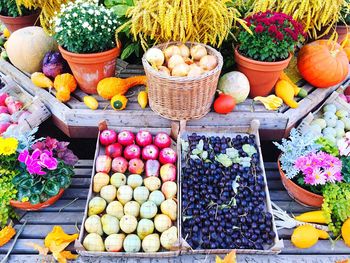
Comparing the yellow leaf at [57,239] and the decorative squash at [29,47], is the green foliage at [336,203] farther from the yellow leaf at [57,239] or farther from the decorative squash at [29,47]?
the decorative squash at [29,47]

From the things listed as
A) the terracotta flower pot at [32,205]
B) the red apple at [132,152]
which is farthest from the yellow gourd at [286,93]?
the terracotta flower pot at [32,205]

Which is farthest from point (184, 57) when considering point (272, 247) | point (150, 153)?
point (272, 247)

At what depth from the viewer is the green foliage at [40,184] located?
6.08ft

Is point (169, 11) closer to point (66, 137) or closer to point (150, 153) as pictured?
point (150, 153)

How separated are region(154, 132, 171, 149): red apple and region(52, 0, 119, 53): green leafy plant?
2.25ft

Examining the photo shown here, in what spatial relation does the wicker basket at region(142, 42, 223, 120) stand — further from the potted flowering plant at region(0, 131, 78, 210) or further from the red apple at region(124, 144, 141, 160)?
the potted flowering plant at region(0, 131, 78, 210)

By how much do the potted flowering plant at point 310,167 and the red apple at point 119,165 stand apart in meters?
0.96

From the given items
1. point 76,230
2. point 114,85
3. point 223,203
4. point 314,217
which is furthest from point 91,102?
point 314,217

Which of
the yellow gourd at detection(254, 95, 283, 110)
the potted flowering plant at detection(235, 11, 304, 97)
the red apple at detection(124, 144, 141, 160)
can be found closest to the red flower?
the potted flowering plant at detection(235, 11, 304, 97)

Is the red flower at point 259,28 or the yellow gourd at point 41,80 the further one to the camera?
the yellow gourd at point 41,80

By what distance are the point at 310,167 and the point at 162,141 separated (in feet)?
3.03

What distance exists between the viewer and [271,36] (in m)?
2.07

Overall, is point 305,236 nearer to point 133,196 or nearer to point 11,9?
point 133,196

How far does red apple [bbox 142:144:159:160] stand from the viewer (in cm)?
212
